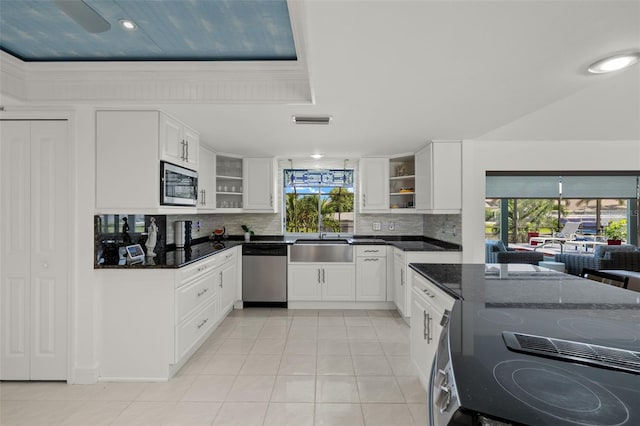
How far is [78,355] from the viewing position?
7.97 ft

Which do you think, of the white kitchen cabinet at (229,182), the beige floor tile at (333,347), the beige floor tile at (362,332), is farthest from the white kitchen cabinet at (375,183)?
the beige floor tile at (333,347)

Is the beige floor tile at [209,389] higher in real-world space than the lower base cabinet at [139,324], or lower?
lower

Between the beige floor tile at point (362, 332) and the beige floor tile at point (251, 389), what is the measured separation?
45.1 inches

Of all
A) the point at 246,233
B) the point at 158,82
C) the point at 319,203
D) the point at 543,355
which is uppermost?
the point at 158,82

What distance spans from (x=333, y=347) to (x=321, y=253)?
58.9 inches

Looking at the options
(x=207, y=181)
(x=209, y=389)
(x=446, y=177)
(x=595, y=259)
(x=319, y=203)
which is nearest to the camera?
(x=209, y=389)

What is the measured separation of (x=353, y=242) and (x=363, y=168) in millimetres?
1125

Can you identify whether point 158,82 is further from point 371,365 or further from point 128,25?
point 371,365

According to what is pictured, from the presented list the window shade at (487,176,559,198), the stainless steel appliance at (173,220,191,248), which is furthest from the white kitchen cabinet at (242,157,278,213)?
the window shade at (487,176,559,198)

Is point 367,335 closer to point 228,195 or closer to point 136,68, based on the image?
point 228,195

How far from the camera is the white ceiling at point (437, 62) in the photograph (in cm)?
130

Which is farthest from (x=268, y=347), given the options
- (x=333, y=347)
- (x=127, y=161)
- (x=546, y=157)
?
(x=546, y=157)

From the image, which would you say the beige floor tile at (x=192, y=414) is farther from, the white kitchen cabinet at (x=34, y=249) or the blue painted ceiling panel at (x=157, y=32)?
the blue painted ceiling panel at (x=157, y=32)

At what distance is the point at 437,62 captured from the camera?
1.72m
